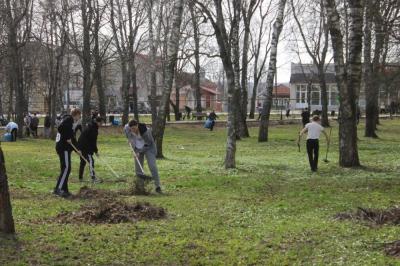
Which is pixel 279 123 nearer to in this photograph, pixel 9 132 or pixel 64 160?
pixel 9 132

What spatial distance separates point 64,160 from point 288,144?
15.8m

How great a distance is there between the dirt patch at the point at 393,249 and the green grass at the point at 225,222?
0.09m

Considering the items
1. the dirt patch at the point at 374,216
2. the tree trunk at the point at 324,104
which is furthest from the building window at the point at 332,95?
the dirt patch at the point at 374,216

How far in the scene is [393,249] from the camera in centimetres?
654

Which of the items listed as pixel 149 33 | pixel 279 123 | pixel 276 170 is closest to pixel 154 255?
pixel 276 170

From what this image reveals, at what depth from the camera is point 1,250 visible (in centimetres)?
658

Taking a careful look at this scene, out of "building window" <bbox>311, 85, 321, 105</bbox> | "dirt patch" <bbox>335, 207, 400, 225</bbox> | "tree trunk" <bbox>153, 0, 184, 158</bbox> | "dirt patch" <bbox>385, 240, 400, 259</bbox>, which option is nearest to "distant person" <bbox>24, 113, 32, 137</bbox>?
"tree trunk" <bbox>153, 0, 184, 158</bbox>

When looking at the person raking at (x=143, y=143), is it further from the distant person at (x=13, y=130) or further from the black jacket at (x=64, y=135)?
the distant person at (x=13, y=130)

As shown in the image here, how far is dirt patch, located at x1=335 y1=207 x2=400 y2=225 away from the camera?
26.5 ft

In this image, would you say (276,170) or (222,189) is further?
(276,170)

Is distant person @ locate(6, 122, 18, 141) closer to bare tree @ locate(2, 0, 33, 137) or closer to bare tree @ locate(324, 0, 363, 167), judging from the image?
bare tree @ locate(2, 0, 33, 137)

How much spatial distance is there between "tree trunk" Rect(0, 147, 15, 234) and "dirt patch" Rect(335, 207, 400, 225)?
452cm

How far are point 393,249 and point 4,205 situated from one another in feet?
14.6

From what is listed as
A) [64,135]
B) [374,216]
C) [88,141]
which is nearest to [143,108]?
[88,141]
